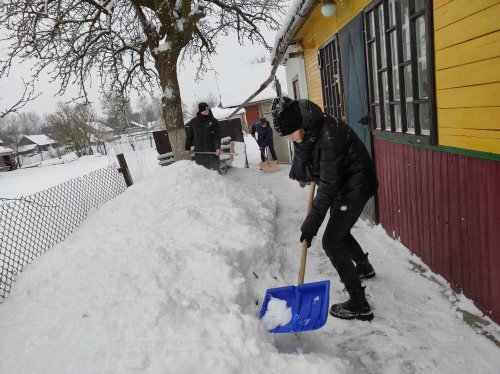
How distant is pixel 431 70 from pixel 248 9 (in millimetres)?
10910

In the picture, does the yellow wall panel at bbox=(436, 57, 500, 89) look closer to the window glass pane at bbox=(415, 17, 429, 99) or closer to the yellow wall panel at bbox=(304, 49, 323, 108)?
the window glass pane at bbox=(415, 17, 429, 99)

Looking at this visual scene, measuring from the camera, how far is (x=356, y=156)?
8.79ft

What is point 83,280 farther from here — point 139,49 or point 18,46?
point 139,49

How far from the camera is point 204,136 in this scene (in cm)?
845

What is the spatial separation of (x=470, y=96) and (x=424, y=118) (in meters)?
0.86

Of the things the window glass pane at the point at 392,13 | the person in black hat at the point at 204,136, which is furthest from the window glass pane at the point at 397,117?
the person in black hat at the point at 204,136

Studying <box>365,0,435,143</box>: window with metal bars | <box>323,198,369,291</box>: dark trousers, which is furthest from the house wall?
<box>323,198,369,291</box>: dark trousers

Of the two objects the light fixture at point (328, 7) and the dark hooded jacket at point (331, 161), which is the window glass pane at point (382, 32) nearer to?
the light fixture at point (328, 7)

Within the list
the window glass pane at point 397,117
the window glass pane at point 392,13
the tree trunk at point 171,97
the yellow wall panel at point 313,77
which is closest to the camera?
the window glass pane at point 392,13

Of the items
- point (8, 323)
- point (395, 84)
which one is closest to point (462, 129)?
point (395, 84)

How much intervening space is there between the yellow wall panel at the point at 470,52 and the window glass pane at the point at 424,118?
1.69 ft

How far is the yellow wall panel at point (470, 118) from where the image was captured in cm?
218

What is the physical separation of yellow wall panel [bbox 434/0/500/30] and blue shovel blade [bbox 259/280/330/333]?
6.70 ft

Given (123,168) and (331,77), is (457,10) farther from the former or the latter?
(123,168)
